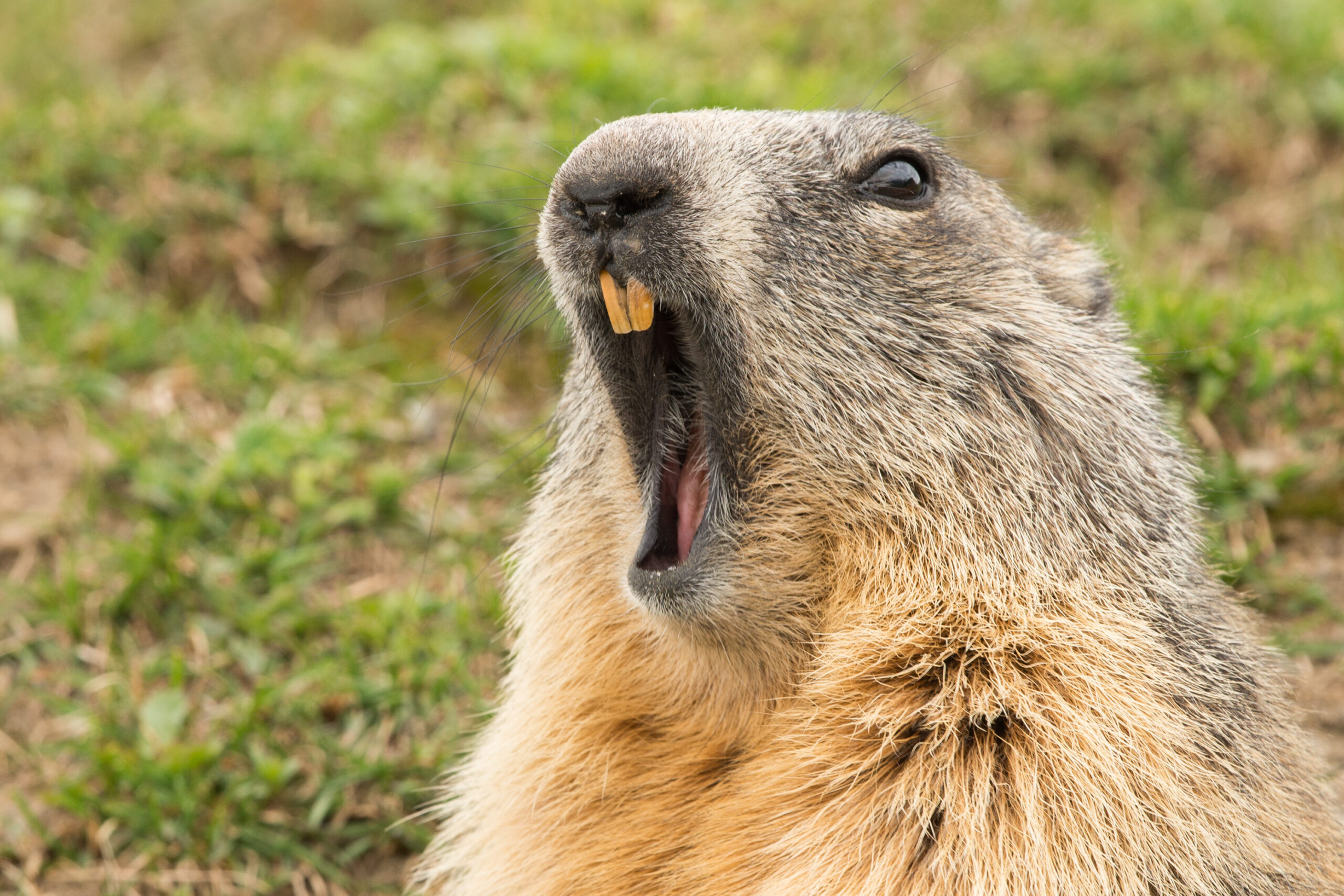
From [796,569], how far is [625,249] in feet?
2.54

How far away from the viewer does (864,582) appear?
2.77 metres

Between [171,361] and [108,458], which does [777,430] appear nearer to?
[108,458]

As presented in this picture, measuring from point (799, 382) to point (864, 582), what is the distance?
453mm

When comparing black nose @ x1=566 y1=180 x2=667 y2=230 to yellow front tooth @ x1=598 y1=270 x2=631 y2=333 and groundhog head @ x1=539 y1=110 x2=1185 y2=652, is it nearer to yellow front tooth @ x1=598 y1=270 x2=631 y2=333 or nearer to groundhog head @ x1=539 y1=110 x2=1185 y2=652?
groundhog head @ x1=539 y1=110 x2=1185 y2=652

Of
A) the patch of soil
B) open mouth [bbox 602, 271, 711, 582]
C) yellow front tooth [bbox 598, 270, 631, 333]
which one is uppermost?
yellow front tooth [bbox 598, 270, 631, 333]

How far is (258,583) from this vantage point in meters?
4.40

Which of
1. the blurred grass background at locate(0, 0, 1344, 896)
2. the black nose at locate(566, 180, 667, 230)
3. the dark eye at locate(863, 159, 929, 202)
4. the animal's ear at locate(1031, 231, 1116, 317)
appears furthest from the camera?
the blurred grass background at locate(0, 0, 1344, 896)

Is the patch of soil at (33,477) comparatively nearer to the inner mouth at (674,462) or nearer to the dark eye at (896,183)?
the inner mouth at (674,462)

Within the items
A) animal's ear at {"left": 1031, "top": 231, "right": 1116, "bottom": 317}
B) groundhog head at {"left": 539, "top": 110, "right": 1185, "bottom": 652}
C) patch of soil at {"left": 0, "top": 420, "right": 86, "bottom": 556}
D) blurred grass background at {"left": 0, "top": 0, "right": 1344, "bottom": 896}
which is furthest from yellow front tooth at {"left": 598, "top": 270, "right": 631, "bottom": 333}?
patch of soil at {"left": 0, "top": 420, "right": 86, "bottom": 556}

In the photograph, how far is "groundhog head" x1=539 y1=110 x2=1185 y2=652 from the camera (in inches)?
104

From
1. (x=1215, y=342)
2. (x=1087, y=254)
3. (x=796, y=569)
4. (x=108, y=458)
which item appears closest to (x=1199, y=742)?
(x=796, y=569)

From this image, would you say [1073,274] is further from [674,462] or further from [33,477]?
[33,477]

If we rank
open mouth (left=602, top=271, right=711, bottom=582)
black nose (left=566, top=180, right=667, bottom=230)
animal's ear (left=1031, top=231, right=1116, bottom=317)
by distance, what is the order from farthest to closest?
animal's ear (left=1031, top=231, right=1116, bottom=317), open mouth (left=602, top=271, right=711, bottom=582), black nose (left=566, top=180, right=667, bottom=230)

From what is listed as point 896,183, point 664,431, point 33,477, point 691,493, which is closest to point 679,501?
point 691,493
